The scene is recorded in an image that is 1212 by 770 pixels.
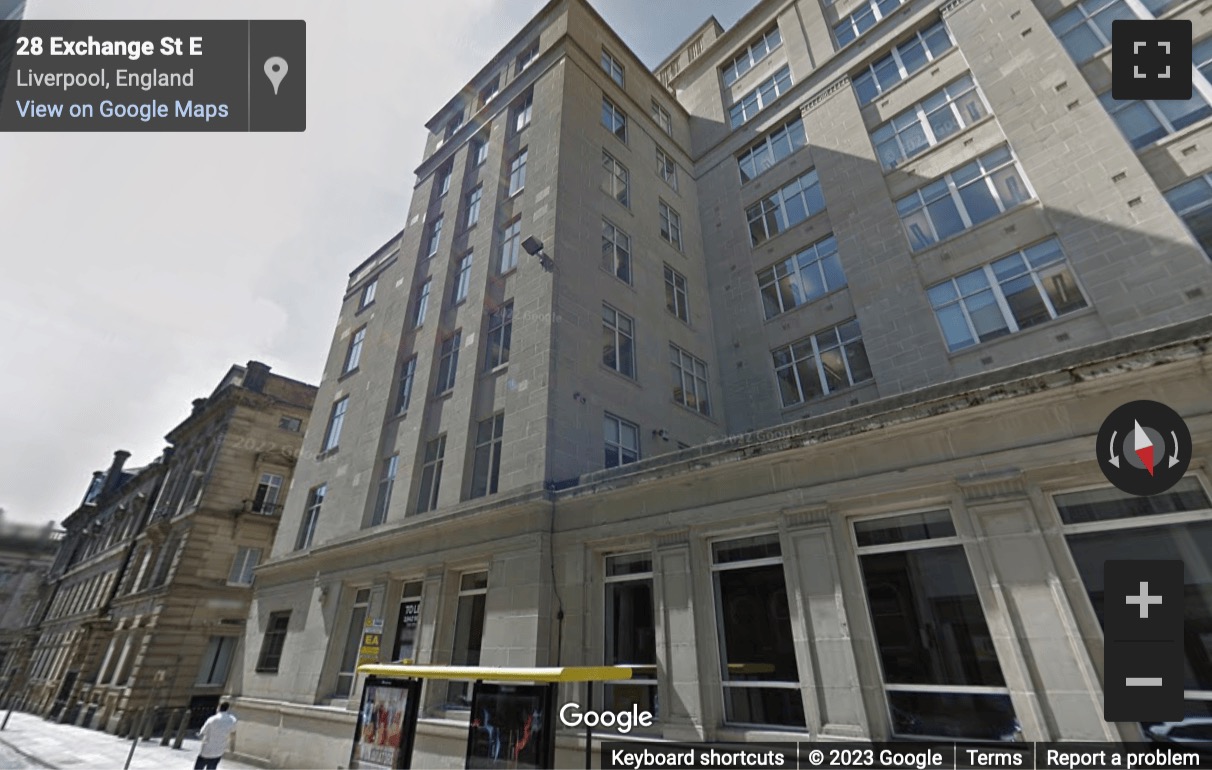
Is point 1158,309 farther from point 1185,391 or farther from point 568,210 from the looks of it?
point 568,210

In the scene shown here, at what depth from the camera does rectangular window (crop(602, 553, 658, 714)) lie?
10.1 metres

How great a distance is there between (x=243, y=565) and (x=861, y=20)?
133 feet

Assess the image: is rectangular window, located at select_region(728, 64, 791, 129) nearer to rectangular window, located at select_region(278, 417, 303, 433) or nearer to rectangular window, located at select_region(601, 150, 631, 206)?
rectangular window, located at select_region(601, 150, 631, 206)

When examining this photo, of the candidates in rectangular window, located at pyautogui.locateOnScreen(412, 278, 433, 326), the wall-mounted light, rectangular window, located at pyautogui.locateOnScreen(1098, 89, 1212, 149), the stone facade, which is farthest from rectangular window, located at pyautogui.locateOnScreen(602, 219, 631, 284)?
the stone facade

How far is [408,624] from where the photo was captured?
13.9 m

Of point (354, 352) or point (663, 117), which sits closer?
point (354, 352)

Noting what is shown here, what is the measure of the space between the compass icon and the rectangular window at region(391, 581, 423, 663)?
13.9 meters

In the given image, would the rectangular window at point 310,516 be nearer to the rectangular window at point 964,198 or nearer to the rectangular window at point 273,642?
the rectangular window at point 273,642

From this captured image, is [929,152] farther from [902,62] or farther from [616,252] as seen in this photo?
[616,252]

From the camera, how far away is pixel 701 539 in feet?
33.2

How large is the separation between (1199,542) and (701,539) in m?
6.66

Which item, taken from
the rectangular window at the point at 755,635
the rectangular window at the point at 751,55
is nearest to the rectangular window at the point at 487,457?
the rectangular window at the point at 755,635

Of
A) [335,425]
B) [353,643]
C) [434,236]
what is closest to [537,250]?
[434,236]

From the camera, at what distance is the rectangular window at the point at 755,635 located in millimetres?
8664
